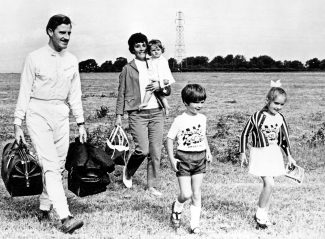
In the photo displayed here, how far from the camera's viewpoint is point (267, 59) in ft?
329

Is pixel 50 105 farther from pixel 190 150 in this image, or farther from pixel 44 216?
pixel 190 150

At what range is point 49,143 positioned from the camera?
534cm

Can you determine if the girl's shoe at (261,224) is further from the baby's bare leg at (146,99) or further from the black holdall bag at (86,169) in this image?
the baby's bare leg at (146,99)

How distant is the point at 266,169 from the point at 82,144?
205 centimetres

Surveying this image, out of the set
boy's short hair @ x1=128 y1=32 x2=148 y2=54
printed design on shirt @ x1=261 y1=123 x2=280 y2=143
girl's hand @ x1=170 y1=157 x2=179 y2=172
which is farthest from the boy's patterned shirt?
boy's short hair @ x1=128 y1=32 x2=148 y2=54

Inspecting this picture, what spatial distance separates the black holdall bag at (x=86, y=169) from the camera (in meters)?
5.62

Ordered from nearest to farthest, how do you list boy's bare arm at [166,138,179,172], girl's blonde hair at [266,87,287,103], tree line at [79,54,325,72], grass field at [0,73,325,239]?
1. boy's bare arm at [166,138,179,172]
2. girl's blonde hair at [266,87,287,103]
3. grass field at [0,73,325,239]
4. tree line at [79,54,325,72]

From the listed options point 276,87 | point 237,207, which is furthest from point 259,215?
point 276,87

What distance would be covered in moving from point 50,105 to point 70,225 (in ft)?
4.11

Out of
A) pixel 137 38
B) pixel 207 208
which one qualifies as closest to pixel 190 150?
pixel 207 208

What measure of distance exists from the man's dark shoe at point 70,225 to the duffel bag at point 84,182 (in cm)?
47

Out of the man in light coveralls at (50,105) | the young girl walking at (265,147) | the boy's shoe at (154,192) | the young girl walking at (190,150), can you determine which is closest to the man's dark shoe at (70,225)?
the man in light coveralls at (50,105)

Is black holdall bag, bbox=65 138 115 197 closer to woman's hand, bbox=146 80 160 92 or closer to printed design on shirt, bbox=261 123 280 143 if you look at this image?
woman's hand, bbox=146 80 160 92

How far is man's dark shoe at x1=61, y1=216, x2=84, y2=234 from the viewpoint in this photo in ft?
17.0
